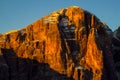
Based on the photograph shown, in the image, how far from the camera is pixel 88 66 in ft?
385

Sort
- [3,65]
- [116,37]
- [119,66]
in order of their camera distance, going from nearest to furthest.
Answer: [3,65]
[119,66]
[116,37]

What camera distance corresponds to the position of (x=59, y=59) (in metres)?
117

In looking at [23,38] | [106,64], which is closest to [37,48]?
[23,38]

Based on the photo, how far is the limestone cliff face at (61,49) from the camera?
116375 millimetres

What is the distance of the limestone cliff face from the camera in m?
116

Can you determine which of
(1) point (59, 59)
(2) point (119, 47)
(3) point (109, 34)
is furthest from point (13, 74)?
(2) point (119, 47)

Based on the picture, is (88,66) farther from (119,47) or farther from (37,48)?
(119,47)

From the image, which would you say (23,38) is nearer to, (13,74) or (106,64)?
(13,74)

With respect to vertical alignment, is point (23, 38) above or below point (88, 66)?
above

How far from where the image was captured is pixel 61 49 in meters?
118

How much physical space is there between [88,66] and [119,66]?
23012 millimetres

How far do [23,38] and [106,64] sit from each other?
26.2 metres

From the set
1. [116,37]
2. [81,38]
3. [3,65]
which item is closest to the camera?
[3,65]

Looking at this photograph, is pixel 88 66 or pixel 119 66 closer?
pixel 88 66
